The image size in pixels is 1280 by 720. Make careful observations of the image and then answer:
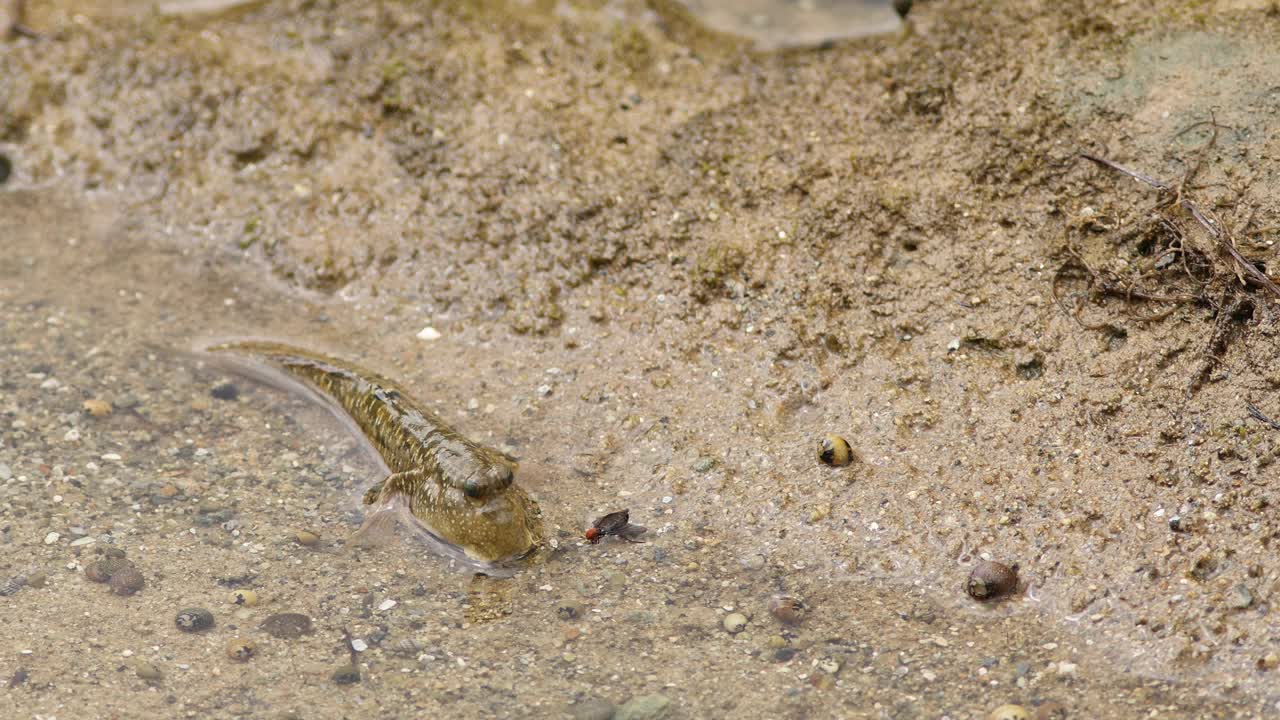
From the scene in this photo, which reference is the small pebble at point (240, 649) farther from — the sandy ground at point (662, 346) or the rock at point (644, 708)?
the rock at point (644, 708)

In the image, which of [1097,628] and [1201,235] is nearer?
[1097,628]

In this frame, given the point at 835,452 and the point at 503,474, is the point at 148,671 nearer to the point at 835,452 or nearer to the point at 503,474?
the point at 503,474

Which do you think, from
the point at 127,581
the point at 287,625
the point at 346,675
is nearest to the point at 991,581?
the point at 346,675

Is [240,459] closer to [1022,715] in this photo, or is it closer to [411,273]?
[411,273]

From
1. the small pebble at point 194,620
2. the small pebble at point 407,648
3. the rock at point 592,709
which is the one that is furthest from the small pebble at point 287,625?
the rock at point 592,709

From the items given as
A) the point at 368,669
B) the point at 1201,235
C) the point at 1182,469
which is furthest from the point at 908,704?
the point at 1201,235

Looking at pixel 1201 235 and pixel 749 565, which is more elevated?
pixel 1201 235

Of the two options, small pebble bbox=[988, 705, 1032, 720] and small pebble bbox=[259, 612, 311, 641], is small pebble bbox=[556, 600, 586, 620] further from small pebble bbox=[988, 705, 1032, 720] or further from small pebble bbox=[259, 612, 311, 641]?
small pebble bbox=[988, 705, 1032, 720]
